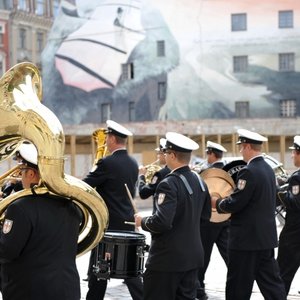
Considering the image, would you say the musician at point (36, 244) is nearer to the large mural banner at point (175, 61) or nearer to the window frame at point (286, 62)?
the large mural banner at point (175, 61)

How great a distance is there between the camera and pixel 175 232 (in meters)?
6.03

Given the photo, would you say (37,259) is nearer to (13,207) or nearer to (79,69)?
(13,207)

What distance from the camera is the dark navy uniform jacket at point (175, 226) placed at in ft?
19.4

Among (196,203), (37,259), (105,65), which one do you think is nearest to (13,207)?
(37,259)

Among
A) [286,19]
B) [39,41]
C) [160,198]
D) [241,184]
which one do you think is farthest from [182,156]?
[39,41]

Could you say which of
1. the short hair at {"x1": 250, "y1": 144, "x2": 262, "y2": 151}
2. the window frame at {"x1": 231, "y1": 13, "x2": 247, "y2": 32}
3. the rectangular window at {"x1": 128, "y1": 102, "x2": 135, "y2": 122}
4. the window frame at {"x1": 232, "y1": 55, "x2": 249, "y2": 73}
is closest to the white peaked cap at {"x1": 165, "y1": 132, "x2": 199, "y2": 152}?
the short hair at {"x1": 250, "y1": 144, "x2": 262, "y2": 151}

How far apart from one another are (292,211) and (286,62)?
160 feet

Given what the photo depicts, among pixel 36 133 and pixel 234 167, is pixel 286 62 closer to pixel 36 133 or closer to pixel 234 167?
pixel 234 167

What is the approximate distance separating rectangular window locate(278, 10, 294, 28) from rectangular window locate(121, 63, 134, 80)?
38.8ft

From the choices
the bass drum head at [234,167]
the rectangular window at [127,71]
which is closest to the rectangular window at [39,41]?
the rectangular window at [127,71]

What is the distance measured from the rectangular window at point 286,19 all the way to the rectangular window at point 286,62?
2.09m

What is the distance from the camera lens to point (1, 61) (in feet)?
230

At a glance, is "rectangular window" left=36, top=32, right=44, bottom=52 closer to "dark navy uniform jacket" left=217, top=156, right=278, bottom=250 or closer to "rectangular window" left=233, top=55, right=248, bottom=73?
"rectangular window" left=233, top=55, right=248, bottom=73

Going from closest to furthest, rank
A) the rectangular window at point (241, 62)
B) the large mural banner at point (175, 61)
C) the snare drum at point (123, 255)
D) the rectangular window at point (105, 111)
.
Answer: the snare drum at point (123, 255) < the large mural banner at point (175, 61) < the rectangular window at point (241, 62) < the rectangular window at point (105, 111)
